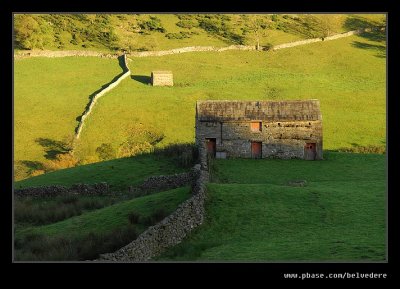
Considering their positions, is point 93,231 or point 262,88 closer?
point 93,231

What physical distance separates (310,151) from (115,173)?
15594 millimetres

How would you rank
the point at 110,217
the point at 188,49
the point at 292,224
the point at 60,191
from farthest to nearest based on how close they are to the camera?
the point at 188,49 < the point at 60,191 < the point at 110,217 < the point at 292,224

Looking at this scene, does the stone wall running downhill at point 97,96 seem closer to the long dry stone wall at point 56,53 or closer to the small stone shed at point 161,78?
the small stone shed at point 161,78

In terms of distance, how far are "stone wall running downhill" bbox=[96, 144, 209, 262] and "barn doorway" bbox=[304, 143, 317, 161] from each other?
2214 cm

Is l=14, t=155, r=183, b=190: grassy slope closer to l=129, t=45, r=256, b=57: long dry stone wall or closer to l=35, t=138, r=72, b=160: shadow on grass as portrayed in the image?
l=35, t=138, r=72, b=160: shadow on grass

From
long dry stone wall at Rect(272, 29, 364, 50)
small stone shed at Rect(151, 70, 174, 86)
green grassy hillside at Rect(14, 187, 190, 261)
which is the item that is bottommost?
green grassy hillside at Rect(14, 187, 190, 261)

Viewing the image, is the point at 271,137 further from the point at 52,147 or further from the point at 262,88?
the point at 262,88

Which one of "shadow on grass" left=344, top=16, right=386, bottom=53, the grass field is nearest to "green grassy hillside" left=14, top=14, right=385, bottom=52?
"shadow on grass" left=344, top=16, right=386, bottom=53

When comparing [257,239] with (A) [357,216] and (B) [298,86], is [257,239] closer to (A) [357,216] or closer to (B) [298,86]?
(A) [357,216]

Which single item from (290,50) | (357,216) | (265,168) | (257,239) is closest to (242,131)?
(265,168)

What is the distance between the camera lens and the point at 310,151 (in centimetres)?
4950

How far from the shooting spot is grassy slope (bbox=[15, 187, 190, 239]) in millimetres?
27719

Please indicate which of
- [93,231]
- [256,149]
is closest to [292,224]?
[93,231]

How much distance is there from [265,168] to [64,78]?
153ft
